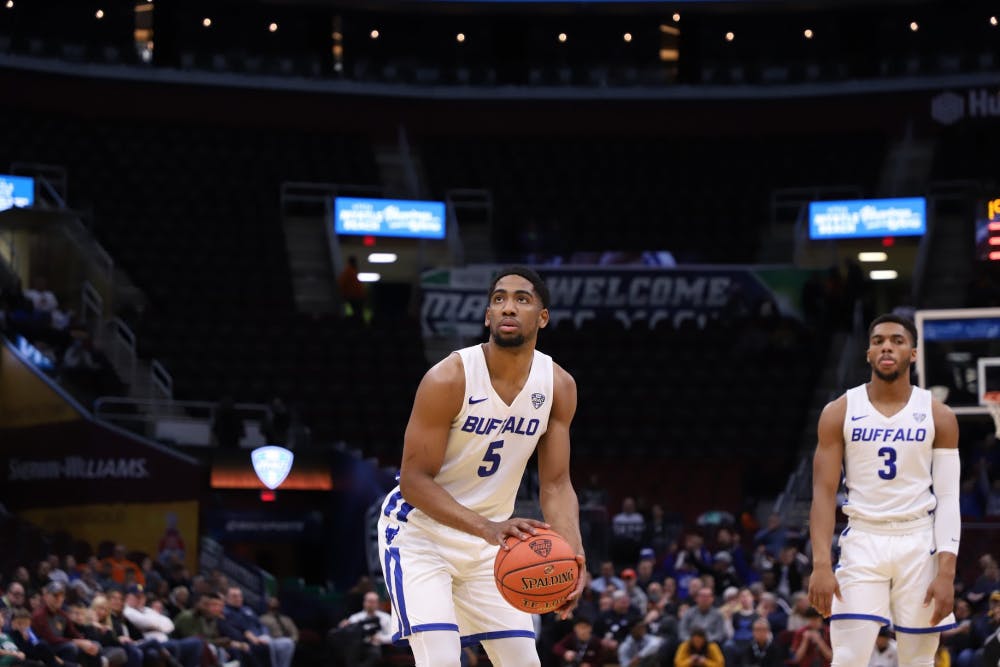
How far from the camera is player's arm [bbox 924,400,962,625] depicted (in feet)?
26.4

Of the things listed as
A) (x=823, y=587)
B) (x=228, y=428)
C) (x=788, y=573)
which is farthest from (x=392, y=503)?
(x=228, y=428)

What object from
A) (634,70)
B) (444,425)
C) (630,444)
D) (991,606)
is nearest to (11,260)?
(630,444)

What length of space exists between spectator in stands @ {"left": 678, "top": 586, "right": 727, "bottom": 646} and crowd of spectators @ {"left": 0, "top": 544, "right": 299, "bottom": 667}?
414 cm

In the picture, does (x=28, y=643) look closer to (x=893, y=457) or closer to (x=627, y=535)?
(x=893, y=457)

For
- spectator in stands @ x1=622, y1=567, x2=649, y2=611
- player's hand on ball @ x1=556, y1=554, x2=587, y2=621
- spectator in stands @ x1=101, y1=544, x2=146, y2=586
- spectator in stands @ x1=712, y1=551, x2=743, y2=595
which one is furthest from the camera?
spectator in stands @ x1=712, y1=551, x2=743, y2=595

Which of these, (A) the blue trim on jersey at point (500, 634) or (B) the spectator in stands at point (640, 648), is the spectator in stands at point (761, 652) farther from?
(A) the blue trim on jersey at point (500, 634)

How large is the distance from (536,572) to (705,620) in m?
10.9

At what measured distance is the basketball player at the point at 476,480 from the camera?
6715 millimetres

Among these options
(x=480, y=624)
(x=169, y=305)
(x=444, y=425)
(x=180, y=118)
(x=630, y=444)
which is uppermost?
(x=180, y=118)

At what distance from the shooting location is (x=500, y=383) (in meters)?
6.86

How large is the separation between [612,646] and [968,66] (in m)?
18.3

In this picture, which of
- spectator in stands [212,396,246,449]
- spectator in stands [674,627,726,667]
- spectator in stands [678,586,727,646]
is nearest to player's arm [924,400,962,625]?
spectator in stands [674,627,726,667]

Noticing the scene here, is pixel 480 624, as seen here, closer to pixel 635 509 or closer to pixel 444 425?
pixel 444 425

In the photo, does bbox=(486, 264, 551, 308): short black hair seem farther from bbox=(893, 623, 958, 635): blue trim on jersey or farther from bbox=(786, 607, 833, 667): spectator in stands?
bbox=(786, 607, 833, 667): spectator in stands
